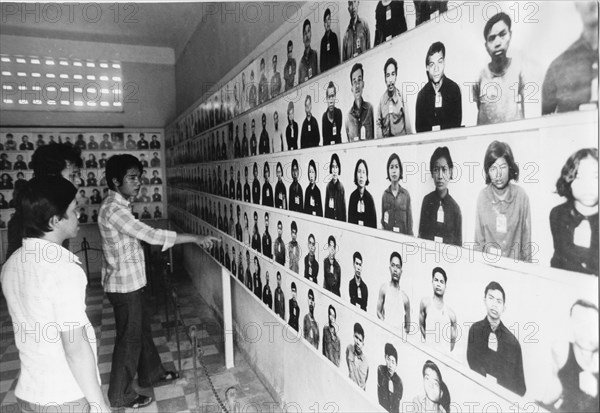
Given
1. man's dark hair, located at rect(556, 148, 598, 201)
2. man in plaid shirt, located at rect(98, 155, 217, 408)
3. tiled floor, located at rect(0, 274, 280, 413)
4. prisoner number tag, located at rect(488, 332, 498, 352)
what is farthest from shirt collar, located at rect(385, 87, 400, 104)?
tiled floor, located at rect(0, 274, 280, 413)

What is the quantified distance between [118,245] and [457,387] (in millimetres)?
2519

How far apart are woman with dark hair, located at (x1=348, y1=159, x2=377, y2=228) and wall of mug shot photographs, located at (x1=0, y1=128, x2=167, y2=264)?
605cm

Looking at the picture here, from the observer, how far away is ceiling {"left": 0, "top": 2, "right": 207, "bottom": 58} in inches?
204

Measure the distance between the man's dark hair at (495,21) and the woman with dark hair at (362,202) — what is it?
2.09 ft

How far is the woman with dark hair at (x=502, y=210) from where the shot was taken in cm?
95

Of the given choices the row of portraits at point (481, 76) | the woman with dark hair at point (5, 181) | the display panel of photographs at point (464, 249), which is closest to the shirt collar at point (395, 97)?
the row of portraits at point (481, 76)

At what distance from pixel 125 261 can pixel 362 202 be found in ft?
6.81

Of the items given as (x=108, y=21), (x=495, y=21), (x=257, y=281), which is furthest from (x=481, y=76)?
(x=108, y=21)

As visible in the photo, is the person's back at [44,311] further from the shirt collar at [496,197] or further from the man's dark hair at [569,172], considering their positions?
the man's dark hair at [569,172]

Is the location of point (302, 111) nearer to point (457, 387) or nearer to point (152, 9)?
point (457, 387)

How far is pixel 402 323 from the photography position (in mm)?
1412

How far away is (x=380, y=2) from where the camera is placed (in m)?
1.38

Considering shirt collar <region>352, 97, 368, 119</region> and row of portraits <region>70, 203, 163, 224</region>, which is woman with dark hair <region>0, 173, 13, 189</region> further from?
shirt collar <region>352, 97, 368, 119</region>

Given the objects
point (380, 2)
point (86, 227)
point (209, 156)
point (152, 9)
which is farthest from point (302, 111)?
point (86, 227)
